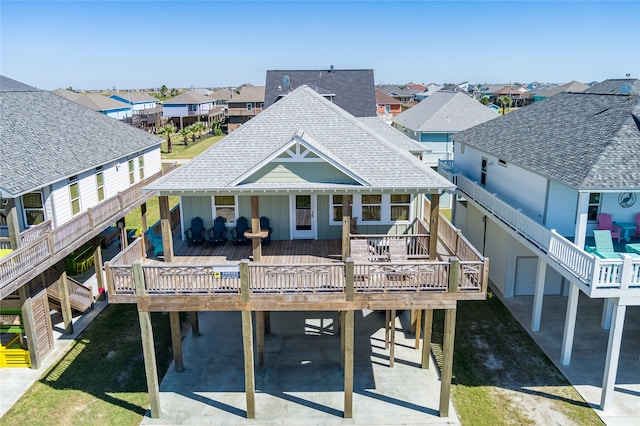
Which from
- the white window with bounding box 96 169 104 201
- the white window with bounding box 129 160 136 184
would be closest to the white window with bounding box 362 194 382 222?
the white window with bounding box 96 169 104 201

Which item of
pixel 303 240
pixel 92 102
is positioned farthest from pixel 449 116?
pixel 92 102

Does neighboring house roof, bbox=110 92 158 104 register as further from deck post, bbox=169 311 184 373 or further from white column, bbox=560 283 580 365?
white column, bbox=560 283 580 365

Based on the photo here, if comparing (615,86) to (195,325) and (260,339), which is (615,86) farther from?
(195,325)

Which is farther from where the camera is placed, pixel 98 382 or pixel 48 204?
pixel 48 204

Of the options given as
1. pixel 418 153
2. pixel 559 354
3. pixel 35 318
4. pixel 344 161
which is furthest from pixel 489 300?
pixel 35 318

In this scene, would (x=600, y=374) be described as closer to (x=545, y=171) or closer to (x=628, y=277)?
(x=628, y=277)

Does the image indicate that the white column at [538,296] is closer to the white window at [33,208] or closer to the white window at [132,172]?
the white window at [33,208]
